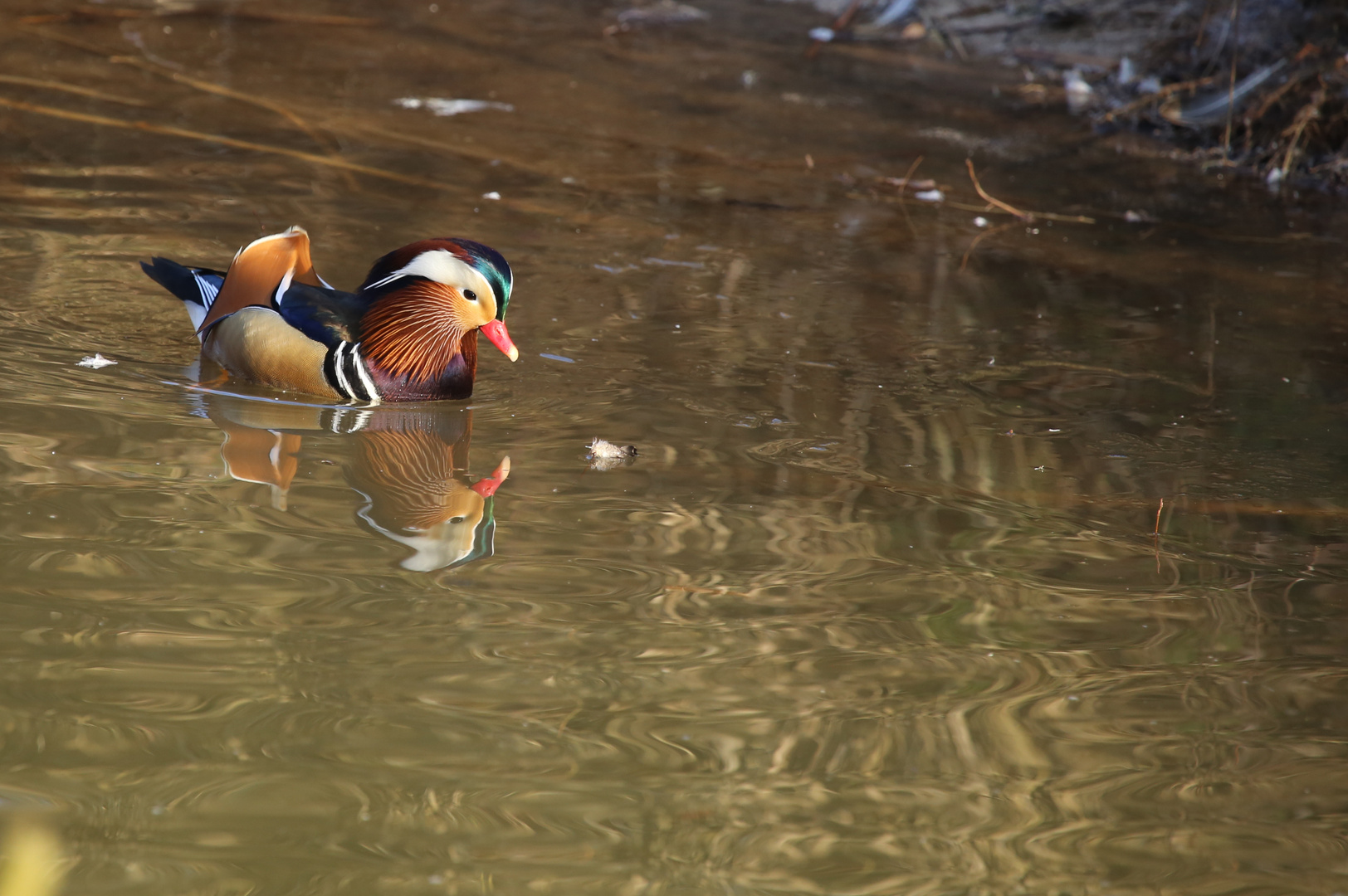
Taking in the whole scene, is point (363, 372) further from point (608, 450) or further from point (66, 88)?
point (66, 88)

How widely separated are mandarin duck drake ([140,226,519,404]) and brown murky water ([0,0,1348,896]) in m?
0.13

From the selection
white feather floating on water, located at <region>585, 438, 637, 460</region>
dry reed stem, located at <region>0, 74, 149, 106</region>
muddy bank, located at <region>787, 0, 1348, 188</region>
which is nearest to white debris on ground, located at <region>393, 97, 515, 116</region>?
dry reed stem, located at <region>0, 74, 149, 106</region>

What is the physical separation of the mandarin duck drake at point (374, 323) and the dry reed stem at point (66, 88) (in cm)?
386

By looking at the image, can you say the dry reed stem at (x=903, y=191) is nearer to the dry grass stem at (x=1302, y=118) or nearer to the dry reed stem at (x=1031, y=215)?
the dry reed stem at (x=1031, y=215)

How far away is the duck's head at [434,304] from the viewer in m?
4.46

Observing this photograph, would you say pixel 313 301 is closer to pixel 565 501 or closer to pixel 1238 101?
pixel 565 501

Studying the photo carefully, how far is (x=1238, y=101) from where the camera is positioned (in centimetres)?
952

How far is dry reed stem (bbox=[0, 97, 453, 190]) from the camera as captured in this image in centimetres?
708

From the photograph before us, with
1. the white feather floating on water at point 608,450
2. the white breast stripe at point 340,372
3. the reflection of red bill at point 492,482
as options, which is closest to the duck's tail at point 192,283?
the white breast stripe at point 340,372

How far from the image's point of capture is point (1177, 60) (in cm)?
1027

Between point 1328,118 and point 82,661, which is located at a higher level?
point 1328,118

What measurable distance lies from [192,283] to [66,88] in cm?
395

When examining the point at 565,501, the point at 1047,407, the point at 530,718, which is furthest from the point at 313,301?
the point at 1047,407

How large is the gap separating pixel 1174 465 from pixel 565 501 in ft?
6.62
